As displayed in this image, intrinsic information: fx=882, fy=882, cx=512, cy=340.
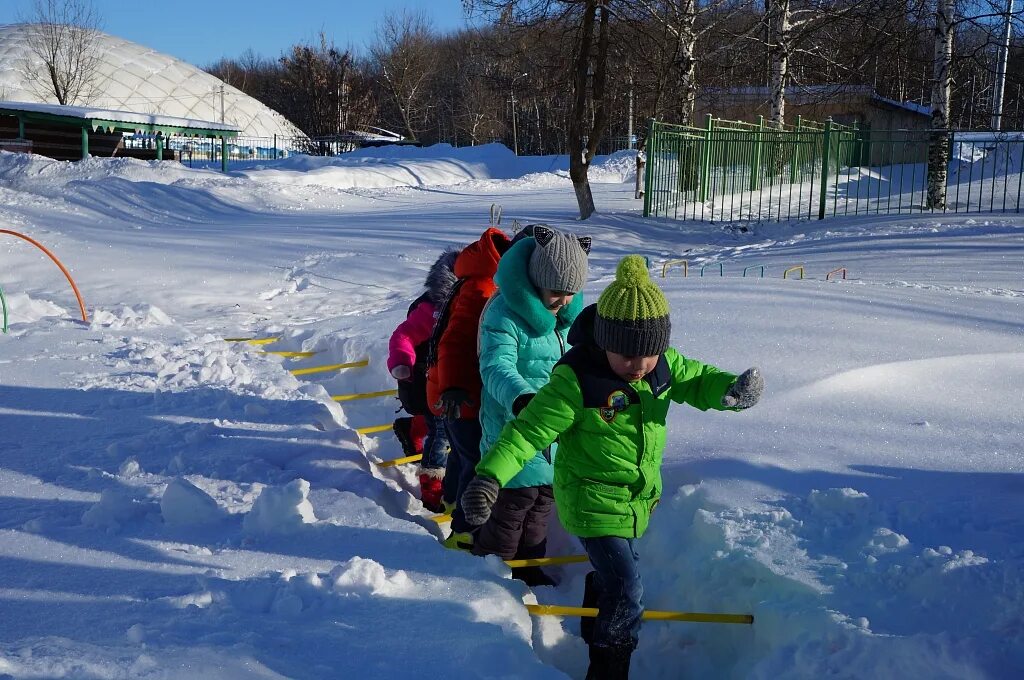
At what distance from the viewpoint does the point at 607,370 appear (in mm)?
2895

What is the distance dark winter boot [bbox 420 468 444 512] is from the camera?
15.5 feet

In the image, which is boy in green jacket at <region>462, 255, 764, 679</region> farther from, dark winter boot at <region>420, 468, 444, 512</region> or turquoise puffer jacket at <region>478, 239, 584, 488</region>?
dark winter boot at <region>420, 468, 444, 512</region>

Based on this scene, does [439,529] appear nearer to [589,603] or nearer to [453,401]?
[453,401]

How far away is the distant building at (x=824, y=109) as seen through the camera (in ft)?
97.8

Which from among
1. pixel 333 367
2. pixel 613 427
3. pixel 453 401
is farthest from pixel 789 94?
pixel 613 427

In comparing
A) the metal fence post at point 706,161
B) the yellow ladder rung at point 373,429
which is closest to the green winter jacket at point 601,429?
the yellow ladder rung at point 373,429

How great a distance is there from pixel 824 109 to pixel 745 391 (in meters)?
32.0

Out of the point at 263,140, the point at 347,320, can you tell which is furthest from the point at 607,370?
the point at 263,140

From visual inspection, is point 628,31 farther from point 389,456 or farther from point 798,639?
point 798,639

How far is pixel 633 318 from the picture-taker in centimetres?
275

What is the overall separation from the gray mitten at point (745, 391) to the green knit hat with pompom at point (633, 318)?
0.87ft

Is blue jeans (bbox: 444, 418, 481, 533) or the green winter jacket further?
blue jeans (bbox: 444, 418, 481, 533)

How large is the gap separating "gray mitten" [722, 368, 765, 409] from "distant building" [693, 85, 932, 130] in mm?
27694

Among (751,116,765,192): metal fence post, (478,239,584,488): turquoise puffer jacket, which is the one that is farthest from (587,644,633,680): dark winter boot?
(751,116,765,192): metal fence post
